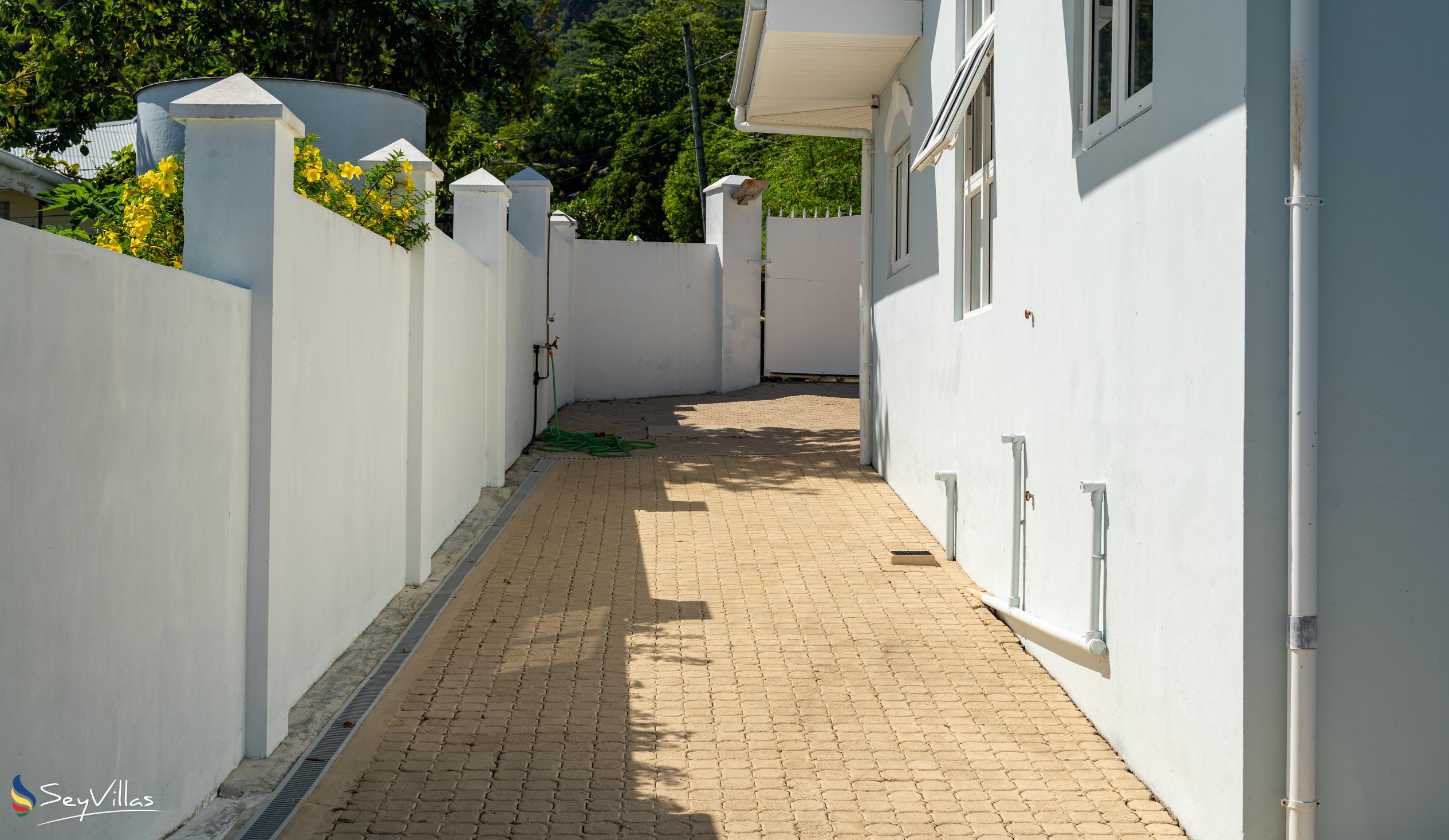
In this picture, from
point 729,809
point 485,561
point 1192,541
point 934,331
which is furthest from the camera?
point 934,331

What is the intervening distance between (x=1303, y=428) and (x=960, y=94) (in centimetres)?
445

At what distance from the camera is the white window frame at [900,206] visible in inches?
424

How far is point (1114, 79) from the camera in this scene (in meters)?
4.88

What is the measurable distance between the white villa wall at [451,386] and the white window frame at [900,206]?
362 cm

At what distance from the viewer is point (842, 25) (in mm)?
9680

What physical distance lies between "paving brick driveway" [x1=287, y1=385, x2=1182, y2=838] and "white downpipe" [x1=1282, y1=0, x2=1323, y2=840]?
0.67 m

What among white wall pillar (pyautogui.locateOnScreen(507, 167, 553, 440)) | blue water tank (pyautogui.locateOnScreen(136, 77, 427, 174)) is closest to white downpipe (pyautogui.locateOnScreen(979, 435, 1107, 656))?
white wall pillar (pyautogui.locateOnScreen(507, 167, 553, 440))

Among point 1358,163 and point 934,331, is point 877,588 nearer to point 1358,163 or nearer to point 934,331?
point 934,331

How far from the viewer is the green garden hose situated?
44.9 feet

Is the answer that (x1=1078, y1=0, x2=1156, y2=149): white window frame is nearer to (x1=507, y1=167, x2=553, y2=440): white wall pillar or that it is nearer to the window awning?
the window awning

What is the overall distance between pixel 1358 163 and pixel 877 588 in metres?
4.42

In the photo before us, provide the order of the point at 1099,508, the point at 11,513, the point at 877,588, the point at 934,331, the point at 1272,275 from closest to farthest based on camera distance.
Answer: the point at 11,513 < the point at 1272,275 < the point at 1099,508 < the point at 877,588 < the point at 934,331

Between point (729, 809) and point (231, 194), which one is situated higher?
point (231, 194)

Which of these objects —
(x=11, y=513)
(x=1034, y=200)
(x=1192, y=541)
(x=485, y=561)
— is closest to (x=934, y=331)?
(x=1034, y=200)
